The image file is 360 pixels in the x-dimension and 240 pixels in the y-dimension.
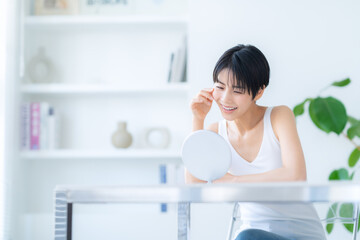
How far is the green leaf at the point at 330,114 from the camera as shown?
214cm

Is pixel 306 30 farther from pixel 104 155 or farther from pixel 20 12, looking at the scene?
pixel 20 12

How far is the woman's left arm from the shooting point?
3.42ft

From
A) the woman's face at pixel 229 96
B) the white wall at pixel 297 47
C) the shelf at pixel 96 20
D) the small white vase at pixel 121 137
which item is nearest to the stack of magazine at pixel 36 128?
the small white vase at pixel 121 137

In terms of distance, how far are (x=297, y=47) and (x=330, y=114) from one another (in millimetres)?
733

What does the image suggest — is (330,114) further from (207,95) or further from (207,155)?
(207,155)

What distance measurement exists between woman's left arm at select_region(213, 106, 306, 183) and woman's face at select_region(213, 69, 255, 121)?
13 centimetres

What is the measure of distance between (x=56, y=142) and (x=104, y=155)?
0.33m

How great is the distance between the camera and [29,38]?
3.10m

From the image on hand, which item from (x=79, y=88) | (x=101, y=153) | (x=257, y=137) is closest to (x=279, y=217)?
(x=257, y=137)

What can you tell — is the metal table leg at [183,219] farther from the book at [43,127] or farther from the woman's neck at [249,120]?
the book at [43,127]

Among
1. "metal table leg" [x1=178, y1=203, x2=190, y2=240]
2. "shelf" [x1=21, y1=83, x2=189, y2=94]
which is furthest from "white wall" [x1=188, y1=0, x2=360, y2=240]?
"metal table leg" [x1=178, y1=203, x2=190, y2=240]

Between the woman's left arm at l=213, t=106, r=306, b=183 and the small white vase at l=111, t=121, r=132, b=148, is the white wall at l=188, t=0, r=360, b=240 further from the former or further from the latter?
the woman's left arm at l=213, t=106, r=306, b=183

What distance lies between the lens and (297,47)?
2777mm

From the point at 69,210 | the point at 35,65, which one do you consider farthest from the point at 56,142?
the point at 69,210
